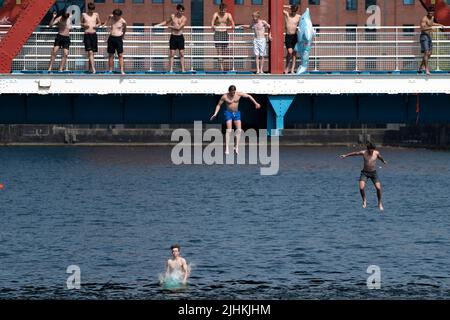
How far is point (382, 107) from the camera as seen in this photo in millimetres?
52750

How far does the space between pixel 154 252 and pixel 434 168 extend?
47831 millimetres

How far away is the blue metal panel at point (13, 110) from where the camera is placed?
51500 mm

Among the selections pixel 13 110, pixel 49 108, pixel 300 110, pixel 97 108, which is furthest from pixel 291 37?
pixel 13 110

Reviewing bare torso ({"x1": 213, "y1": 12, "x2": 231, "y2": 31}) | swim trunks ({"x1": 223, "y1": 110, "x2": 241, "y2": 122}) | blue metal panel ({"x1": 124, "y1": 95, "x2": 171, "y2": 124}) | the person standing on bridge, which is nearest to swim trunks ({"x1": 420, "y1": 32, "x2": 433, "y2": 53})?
bare torso ({"x1": 213, "y1": 12, "x2": 231, "y2": 31})

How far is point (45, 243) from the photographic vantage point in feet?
184

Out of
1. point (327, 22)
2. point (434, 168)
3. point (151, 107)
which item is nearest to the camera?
point (151, 107)

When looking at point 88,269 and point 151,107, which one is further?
point 151,107

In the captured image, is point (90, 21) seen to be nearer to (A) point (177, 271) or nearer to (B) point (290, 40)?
(B) point (290, 40)

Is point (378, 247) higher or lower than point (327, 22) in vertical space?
lower

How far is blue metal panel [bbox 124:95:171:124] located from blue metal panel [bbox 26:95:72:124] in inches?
71.9

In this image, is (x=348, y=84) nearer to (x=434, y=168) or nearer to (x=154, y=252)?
(x=154, y=252)

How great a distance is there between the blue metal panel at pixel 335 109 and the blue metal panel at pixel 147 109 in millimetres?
4647

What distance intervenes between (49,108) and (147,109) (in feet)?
10.0
